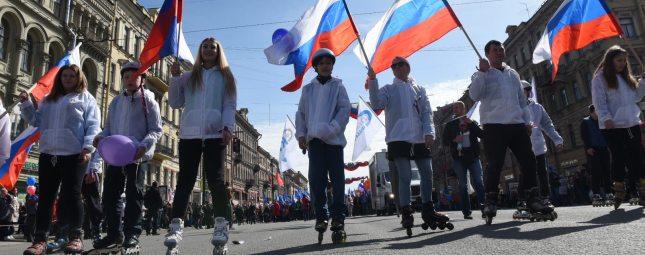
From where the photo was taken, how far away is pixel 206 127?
384 cm

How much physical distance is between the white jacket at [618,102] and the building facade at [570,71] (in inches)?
1121

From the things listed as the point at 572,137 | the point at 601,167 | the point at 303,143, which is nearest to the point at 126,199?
the point at 303,143

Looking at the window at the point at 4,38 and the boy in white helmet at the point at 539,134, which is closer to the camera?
the boy in white helmet at the point at 539,134

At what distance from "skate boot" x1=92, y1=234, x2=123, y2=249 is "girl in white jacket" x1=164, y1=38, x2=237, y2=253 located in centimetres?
67

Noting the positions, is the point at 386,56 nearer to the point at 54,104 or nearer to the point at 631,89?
the point at 631,89

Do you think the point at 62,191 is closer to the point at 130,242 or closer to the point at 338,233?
the point at 130,242

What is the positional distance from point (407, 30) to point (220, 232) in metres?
4.72

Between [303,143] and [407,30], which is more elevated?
[407,30]

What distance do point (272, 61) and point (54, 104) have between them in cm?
339

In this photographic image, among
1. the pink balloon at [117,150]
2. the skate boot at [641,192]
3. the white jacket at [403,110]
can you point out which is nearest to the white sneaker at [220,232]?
the pink balloon at [117,150]

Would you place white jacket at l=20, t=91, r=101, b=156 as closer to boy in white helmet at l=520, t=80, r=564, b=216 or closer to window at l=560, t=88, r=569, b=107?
boy in white helmet at l=520, t=80, r=564, b=216

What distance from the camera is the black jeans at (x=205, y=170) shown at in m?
3.79

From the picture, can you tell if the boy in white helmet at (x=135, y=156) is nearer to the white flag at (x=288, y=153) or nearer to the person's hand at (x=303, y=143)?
the person's hand at (x=303, y=143)

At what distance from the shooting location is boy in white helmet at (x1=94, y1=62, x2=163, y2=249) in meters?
3.98
